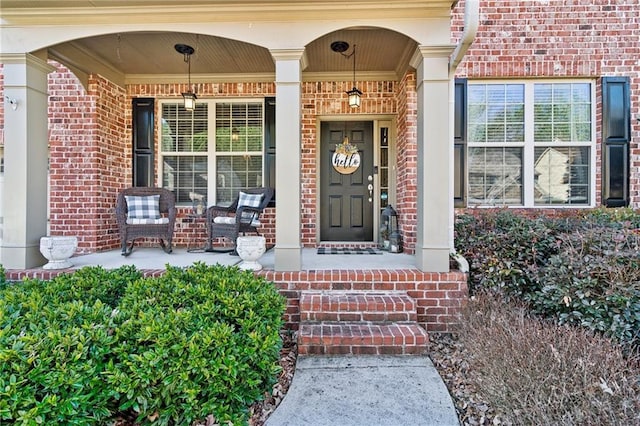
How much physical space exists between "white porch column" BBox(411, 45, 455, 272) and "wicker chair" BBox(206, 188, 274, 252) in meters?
2.18

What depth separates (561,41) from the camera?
15.3 ft

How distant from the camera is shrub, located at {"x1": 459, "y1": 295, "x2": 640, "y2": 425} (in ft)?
5.81

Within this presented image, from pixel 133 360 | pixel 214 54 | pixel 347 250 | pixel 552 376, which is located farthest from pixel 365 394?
pixel 214 54

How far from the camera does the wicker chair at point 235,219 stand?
4.55 metres

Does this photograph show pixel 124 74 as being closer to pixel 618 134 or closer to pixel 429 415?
pixel 429 415

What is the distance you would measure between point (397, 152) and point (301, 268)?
250 centimetres

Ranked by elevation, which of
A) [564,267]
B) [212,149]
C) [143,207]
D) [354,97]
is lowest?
[564,267]

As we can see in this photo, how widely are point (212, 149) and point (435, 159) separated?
3405 mm

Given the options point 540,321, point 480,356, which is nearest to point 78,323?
point 480,356

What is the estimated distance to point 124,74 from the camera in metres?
5.23

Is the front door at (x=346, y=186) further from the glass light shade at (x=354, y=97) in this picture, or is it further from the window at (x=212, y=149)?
the window at (x=212, y=149)

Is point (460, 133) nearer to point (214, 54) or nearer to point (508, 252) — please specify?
point (508, 252)

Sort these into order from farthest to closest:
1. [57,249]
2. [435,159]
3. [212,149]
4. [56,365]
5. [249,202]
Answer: [212,149], [249,202], [57,249], [435,159], [56,365]

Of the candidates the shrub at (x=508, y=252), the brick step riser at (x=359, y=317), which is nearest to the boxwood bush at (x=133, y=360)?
the brick step riser at (x=359, y=317)
